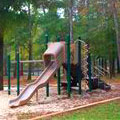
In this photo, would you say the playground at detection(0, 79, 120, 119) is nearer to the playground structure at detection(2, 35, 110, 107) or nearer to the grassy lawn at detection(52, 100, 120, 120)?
the playground structure at detection(2, 35, 110, 107)

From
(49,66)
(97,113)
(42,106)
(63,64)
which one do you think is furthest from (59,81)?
(97,113)

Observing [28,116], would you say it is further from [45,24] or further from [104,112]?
[45,24]

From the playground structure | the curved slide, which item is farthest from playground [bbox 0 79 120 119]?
the playground structure

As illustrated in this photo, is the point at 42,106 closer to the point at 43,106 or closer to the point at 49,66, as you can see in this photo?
the point at 43,106

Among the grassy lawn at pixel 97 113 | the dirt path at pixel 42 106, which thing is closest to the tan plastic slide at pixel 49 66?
the dirt path at pixel 42 106

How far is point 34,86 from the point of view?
1432 cm

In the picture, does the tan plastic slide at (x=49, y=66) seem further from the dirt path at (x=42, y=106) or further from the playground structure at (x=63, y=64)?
the dirt path at (x=42, y=106)

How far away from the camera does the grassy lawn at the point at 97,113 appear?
1007 centimetres

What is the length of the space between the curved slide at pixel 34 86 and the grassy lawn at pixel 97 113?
9.14 ft

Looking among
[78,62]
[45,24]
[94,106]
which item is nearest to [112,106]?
[94,106]

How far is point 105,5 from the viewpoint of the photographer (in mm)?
19562

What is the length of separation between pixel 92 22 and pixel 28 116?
72.0 ft

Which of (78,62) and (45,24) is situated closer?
(78,62)

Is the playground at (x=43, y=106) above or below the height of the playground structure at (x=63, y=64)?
below
